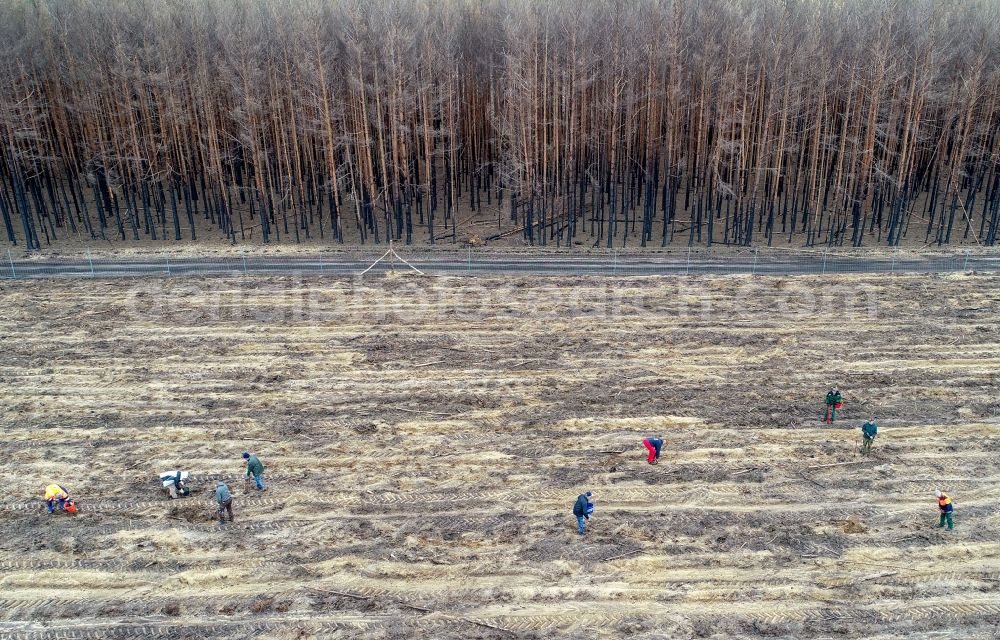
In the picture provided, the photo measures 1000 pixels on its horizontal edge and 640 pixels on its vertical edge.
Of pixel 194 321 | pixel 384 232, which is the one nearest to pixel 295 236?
pixel 384 232

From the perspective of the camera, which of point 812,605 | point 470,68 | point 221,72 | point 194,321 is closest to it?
point 812,605

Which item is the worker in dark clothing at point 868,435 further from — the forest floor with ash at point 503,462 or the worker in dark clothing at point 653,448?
the worker in dark clothing at point 653,448

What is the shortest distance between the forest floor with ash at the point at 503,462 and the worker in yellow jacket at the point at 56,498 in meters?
0.35

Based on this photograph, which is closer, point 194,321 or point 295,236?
point 194,321

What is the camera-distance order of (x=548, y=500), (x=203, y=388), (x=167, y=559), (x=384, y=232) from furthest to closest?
(x=384, y=232), (x=203, y=388), (x=548, y=500), (x=167, y=559)

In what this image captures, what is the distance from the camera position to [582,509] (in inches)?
685

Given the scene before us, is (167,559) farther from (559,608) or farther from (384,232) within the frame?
(384,232)

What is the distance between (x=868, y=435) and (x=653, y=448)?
613 centimetres

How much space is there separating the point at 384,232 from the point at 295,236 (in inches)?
219

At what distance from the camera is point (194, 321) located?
3144cm

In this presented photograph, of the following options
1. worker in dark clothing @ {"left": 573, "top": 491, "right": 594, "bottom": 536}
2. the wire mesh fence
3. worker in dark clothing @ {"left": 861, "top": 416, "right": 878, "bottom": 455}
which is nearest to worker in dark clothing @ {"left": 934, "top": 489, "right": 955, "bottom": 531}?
worker in dark clothing @ {"left": 861, "top": 416, "right": 878, "bottom": 455}

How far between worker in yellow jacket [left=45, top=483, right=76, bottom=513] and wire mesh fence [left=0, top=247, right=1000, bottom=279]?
65.4 ft

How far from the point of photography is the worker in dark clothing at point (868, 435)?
20.5 m

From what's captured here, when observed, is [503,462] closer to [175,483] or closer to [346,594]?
[346,594]
